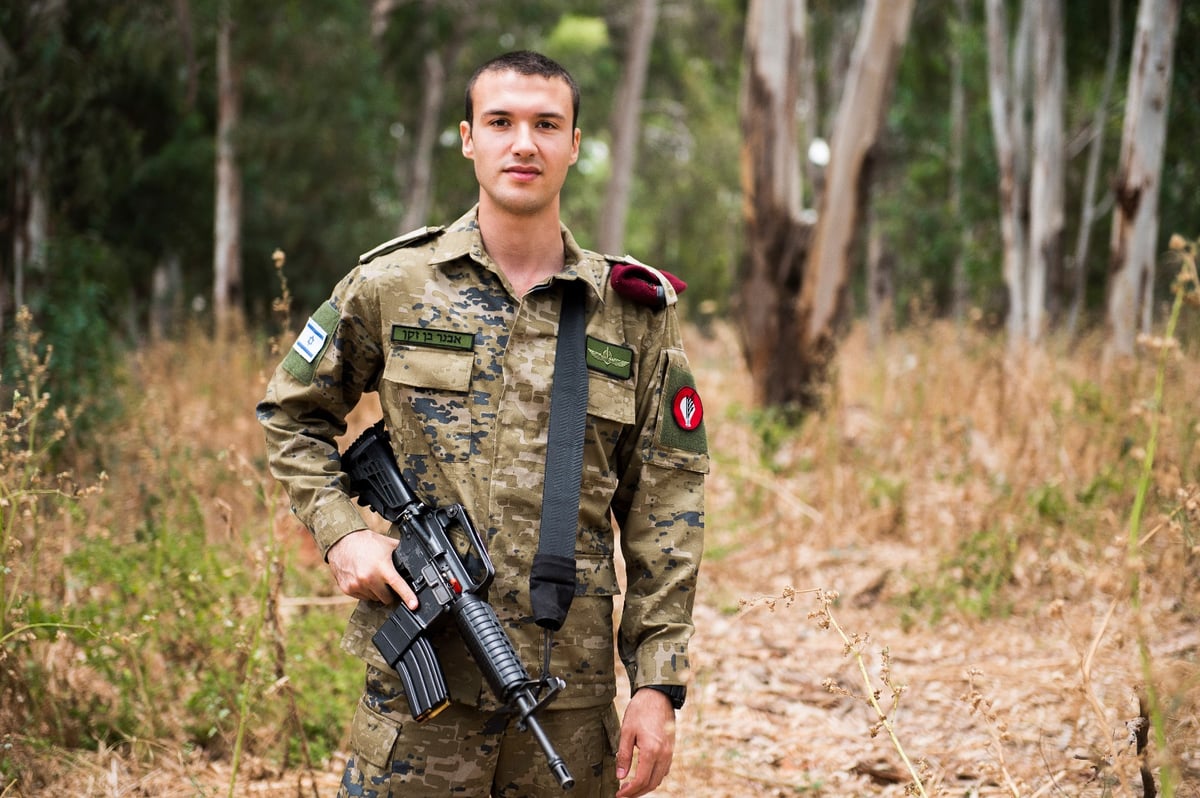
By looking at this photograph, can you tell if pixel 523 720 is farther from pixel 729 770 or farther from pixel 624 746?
pixel 729 770

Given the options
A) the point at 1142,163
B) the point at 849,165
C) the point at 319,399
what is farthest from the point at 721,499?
the point at 319,399

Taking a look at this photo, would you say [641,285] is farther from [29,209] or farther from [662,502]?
[29,209]

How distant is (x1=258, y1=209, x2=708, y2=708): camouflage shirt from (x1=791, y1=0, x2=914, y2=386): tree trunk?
6064 mm

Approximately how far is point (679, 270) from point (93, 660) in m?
33.2

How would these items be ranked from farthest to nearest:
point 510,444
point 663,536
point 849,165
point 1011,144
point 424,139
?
point 424,139, point 1011,144, point 849,165, point 663,536, point 510,444

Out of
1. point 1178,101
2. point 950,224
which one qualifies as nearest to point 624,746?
point 1178,101

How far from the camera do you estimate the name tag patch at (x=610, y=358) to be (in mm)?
2121

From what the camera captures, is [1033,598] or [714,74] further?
[714,74]

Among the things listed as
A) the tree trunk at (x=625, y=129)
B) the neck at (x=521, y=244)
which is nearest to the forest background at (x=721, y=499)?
the neck at (x=521, y=244)

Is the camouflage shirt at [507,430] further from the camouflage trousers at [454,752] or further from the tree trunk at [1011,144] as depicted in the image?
the tree trunk at [1011,144]

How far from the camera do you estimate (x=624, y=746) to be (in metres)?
2.03

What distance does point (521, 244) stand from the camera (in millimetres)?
2189

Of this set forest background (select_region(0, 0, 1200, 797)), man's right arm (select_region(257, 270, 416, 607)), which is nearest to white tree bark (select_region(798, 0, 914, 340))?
forest background (select_region(0, 0, 1200, 797))

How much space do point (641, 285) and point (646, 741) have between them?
3.09 ft
